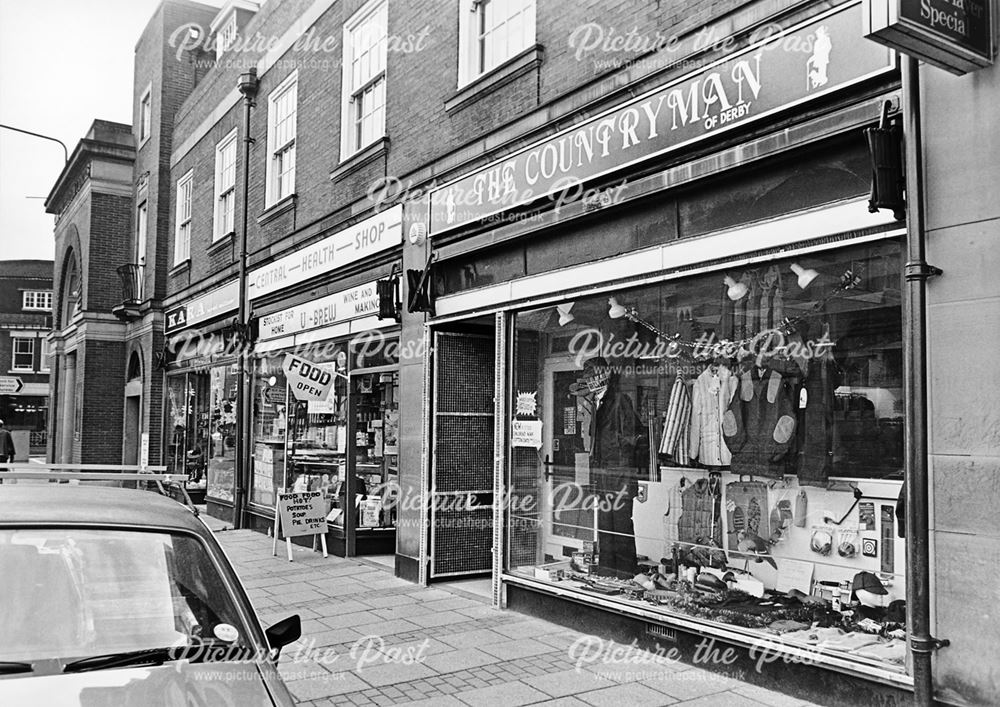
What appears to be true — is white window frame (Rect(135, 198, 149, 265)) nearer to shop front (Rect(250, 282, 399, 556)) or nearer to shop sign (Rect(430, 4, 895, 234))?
shop front (Rect(250, 282, 399, 556))

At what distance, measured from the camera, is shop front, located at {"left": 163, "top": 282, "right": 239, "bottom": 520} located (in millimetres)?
16016

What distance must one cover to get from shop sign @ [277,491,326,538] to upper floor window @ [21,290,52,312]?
2218 inches

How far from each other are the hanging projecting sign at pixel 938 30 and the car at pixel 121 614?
4.02 meters

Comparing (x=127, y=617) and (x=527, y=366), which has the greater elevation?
(x=527, y=366)

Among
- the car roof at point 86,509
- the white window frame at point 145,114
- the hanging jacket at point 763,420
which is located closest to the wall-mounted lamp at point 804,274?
the hanging jacket at point 763,420

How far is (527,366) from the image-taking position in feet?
28.1

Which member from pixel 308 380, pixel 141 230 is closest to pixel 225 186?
pixel 308 380

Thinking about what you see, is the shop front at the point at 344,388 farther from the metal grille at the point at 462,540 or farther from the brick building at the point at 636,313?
the metal grille at the point at 462,540

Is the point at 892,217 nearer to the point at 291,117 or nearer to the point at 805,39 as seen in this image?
the point at 805,39

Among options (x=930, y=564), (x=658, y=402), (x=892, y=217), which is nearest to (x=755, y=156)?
(x=892, y=217)

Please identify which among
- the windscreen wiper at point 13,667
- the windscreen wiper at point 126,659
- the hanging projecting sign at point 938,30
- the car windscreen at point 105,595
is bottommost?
the windscreen wiper at point 126,659

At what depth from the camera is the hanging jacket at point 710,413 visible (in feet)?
22.9

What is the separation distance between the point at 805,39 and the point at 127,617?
16.6 feet

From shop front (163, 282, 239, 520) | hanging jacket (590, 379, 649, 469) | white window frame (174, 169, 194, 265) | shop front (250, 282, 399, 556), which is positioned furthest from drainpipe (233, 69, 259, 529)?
hanging jacket (590, 379, 649, 469)
